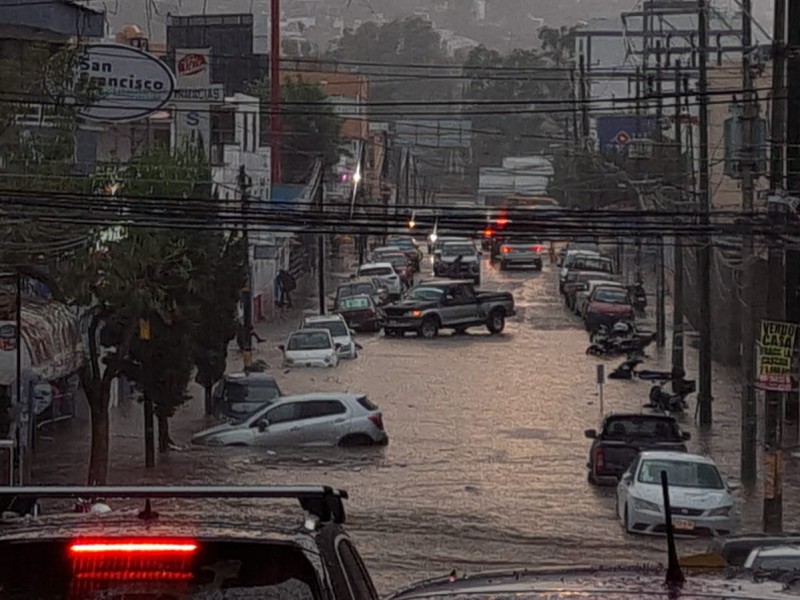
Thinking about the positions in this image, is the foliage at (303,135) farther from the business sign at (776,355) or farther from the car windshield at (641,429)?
the business sign at (776,355)

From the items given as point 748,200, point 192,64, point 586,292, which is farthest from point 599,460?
point 586,292

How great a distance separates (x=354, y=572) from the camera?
166 inches

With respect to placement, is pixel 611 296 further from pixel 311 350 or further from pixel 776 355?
pixel 776 355

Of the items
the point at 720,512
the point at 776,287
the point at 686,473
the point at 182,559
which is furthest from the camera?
the point at 776,287

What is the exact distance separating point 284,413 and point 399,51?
8721 centimetres

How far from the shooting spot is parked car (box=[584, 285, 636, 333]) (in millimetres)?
48281

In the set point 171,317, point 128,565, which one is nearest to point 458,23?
point 171,317

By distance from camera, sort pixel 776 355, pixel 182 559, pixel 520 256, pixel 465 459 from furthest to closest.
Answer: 1. pixel 520 256
2. pixel 465 459
3. pixel 776 355
4. pixel 182 559

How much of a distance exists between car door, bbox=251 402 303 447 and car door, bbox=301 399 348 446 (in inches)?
4.5

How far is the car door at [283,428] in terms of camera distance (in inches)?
1159

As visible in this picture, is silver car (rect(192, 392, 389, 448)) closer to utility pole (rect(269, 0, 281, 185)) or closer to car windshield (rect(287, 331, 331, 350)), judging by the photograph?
car windshield (rect(287, 331, 331, 350))

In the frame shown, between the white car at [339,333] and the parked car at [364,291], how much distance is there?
19.6 feet

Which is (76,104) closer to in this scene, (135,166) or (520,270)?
(135,166)

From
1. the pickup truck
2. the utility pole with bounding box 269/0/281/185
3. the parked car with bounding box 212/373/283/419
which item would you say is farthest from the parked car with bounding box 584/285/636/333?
the parked car with bounding box 212/373/283/419
